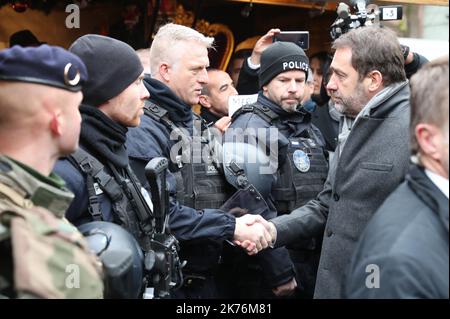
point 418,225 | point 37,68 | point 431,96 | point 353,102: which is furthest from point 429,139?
point 353,102

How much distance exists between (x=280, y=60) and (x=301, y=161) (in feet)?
2.45

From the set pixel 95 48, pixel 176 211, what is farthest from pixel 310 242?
pixel 95 48

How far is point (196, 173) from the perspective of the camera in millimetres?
3438

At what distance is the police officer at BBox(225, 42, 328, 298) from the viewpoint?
3.81 m

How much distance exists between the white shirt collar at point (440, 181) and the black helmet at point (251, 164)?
6.10 ft

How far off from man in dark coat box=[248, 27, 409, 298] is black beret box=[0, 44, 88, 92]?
150cm

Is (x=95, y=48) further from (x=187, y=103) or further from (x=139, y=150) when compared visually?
(x=187, y=103)

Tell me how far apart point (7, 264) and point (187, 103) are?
208 cm

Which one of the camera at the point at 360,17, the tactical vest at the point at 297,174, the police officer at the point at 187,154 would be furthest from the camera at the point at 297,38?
the police officer at the point at 187,154

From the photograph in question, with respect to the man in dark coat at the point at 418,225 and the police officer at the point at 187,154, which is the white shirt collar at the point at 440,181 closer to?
the man in dark coat at the point at 418,225

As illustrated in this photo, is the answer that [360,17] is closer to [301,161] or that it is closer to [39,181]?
[301,161]

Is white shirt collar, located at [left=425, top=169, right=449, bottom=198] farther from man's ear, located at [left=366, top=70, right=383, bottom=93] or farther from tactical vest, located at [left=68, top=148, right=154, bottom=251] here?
man's ear, located at [left=366, top=70, right=383, bottom=93]

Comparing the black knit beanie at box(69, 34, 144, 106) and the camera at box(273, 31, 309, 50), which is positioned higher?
the black knit beanie at box(69, 34, 144, 106)

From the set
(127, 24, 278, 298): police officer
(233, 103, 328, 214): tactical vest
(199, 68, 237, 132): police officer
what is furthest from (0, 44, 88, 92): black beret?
(199, 68, 237, 132): police officer
